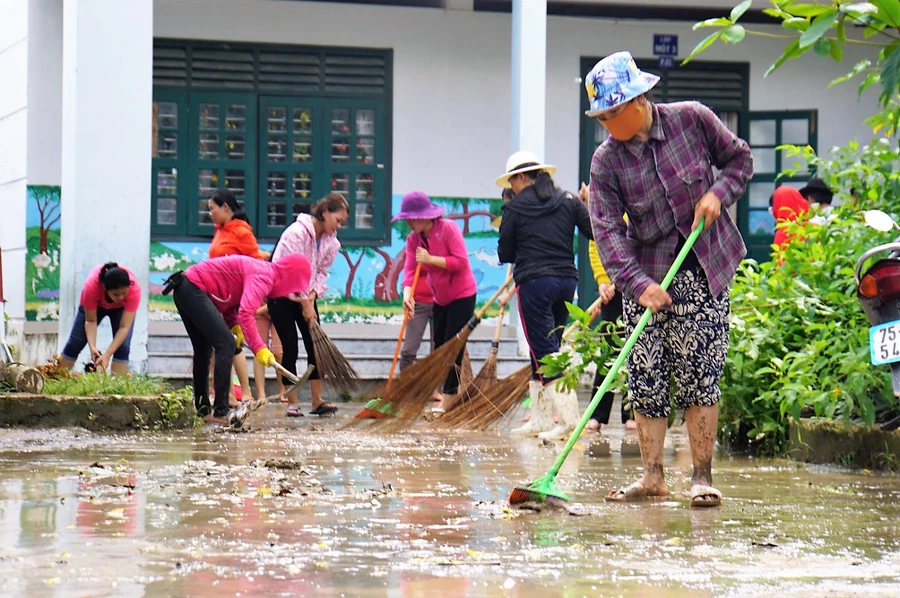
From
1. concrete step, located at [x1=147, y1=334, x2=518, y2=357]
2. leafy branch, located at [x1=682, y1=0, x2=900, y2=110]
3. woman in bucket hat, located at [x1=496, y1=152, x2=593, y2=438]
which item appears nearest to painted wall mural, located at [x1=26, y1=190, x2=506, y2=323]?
concrete step, located at [x1=147, y1=334, x2=518, y2=357]

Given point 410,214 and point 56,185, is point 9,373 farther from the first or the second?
point 56,185

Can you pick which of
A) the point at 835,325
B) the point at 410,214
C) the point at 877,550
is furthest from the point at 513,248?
the point at 877,550

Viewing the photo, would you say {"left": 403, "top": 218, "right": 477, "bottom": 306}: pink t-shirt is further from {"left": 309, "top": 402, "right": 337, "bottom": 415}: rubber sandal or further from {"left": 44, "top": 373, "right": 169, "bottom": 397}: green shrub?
{"left": 44, "top": 373, "right": 169, "bottom": 397}: green shrub

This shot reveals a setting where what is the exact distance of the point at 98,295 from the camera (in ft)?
30.8

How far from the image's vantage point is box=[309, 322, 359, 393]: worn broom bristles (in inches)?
390

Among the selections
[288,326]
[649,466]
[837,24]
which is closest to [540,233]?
[288,326]

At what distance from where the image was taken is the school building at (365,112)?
12773mm

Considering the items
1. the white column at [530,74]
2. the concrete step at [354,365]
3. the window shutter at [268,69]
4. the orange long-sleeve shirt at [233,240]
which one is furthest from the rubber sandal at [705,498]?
the window shutter at [268,69]

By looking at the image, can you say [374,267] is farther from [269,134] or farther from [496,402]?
[496,402]

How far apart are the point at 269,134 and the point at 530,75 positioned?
305 cm

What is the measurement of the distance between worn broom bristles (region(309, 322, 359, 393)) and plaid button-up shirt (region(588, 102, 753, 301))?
5.23 metres

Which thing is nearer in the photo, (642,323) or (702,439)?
(642,323)

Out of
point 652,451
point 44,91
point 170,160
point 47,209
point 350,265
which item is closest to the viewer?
point 652,451

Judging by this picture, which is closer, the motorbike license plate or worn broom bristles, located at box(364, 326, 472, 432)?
the motorbike license plate
